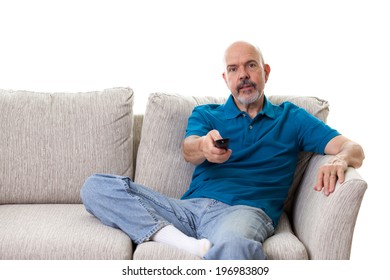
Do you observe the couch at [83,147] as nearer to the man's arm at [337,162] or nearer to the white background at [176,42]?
the man's arm at [337,162]

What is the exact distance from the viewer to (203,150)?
227 centimetres

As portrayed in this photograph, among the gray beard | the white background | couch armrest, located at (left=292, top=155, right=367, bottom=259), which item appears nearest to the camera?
couch armrest, located at (left=292, top=155, right=367, bottom=259)

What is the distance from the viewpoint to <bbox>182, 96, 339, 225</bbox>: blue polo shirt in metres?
2.40

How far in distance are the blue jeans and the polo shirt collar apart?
0.40 meters

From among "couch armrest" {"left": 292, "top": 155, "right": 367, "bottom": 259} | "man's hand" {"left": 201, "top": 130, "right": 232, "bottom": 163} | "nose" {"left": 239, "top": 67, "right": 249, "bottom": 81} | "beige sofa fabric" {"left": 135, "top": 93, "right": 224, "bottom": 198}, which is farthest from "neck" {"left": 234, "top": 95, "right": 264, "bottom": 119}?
"couch armrest" {"left": 292, "top": 155, "right": 367, "bottom": 259}

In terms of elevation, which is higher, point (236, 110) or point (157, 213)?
point (236, 110)

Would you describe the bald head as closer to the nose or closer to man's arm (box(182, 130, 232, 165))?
the nose

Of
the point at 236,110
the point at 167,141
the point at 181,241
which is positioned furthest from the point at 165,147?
the point at 181,241

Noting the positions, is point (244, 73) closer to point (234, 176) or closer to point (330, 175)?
point (234, 176)

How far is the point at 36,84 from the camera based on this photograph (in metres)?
3.21

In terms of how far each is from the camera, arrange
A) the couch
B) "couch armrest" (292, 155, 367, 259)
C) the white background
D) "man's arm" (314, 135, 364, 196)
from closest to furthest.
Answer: "couch armrest" (292, 155, 367, 259), "man's arm" (314, 135, 364, 196), the couch, the white background

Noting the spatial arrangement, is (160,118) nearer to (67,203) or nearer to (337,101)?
(67,203)

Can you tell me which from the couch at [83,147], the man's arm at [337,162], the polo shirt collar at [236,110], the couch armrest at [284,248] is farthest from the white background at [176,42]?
the couch armrest at [284,248]

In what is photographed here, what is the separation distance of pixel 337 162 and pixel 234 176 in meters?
0.43
